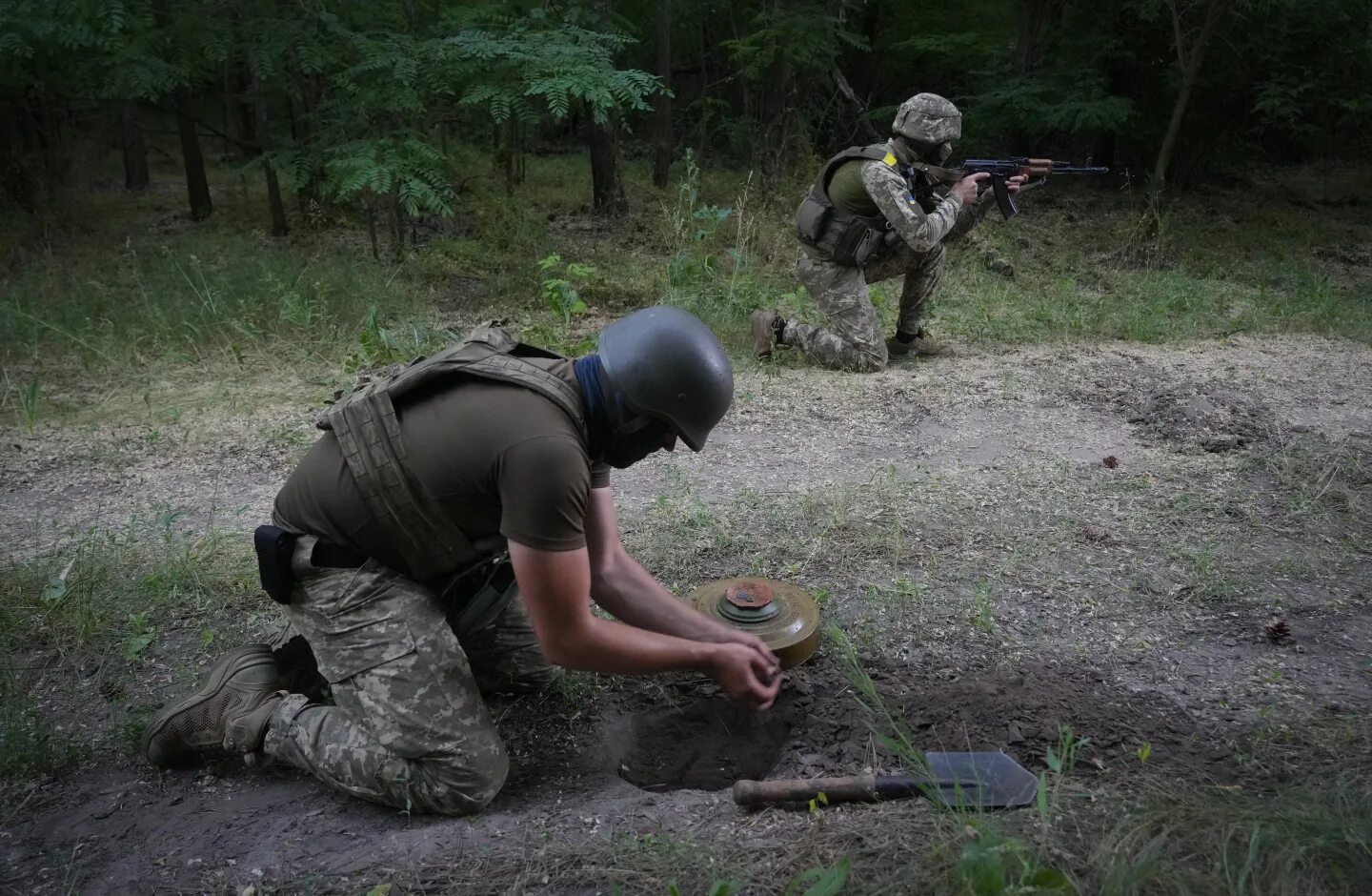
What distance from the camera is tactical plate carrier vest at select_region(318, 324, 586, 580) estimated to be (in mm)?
2303

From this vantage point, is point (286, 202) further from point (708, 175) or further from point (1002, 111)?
point (1002, 111)

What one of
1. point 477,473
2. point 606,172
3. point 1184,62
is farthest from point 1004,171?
point 477,473

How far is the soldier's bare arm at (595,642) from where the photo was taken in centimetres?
217

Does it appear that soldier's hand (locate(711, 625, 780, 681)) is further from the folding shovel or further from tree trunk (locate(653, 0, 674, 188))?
tree trunk (locate(653, 0, 674, 188))

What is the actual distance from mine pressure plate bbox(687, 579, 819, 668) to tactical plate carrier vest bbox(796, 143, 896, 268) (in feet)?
10.7

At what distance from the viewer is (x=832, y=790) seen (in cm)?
229

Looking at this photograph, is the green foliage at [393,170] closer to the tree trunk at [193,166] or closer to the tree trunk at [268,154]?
the tree trunk at [268,154]

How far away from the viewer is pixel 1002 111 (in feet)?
31.5

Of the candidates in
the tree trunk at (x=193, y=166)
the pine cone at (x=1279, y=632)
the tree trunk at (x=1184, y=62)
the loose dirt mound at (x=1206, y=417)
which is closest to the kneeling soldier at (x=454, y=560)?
the pine cone at (x=1279, y=632)

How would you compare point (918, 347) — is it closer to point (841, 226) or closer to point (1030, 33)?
point (841, 226)

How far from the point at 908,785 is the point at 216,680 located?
189 cm

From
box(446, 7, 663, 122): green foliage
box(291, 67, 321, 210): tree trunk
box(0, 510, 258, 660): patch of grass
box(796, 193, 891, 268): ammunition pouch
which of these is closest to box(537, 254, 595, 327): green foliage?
box(446, 7, 663, 122): green foliage

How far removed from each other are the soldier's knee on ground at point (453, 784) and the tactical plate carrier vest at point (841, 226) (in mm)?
4226

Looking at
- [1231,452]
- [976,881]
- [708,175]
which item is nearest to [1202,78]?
[708,175]
